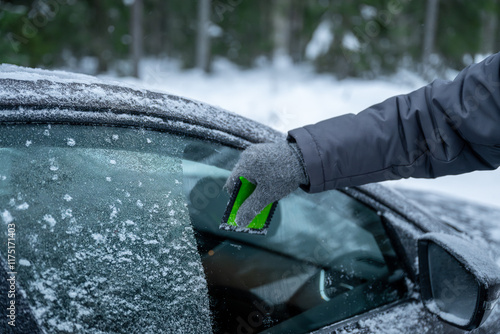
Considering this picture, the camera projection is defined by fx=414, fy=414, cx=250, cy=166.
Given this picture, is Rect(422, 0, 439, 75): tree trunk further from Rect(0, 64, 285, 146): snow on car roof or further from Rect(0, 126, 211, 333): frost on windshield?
Rect(0, 126, 211, 333): frost on windshield

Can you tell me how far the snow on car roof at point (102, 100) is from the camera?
1074mm

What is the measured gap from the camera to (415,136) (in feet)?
4.91

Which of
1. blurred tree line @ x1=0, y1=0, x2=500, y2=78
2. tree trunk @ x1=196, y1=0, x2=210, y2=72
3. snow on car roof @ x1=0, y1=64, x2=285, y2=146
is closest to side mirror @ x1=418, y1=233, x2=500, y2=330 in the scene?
snow on car roof @ x1=0, y1=64, x2=285, y2=146

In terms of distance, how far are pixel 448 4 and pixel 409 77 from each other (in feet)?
12.8

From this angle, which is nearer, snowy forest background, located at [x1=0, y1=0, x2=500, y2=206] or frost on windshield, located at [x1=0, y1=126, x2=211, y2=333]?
frost on windshield, located at [x1=0, y1=126, x2=211, y2=333]

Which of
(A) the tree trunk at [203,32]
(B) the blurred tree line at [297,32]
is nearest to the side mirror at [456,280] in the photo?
(B) the blurred tree line at [297,32]

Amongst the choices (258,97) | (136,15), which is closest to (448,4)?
(258,97)

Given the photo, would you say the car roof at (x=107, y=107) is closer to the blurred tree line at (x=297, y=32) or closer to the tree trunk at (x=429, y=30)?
the blurred tree line at (x=297, y=32)

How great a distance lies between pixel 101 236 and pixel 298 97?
428 inches

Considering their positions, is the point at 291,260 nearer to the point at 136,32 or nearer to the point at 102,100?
the point at 102,100

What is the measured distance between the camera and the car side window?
124 centimetres

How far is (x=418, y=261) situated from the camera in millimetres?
1568

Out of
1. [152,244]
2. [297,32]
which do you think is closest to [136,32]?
[297,32]

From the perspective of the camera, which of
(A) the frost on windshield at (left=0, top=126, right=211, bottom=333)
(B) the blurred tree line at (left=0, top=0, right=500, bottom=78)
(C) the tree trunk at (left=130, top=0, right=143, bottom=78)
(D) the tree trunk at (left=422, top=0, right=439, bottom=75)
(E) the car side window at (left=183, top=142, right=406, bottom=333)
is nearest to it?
(A) the frost on windshield at (left=0, top=126, right=211, bottom=333)
